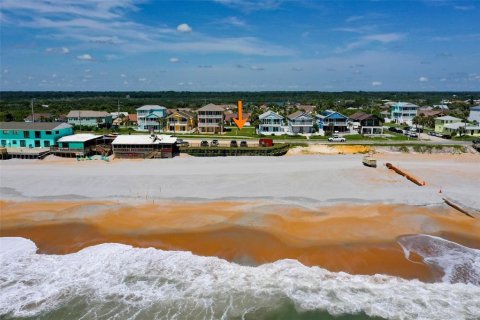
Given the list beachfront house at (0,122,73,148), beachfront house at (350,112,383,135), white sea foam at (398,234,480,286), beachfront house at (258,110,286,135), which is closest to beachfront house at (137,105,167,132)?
beachfront house at (258,110,286,135)

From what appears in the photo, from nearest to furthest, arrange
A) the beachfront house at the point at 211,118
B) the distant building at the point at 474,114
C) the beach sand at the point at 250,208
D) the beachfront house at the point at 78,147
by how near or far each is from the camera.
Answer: the beach sand at the point at 250,208 → the beachfront house at the point at 78,147 → the beachfront house at the point at 211,118 → the distant building at the point at 474,114

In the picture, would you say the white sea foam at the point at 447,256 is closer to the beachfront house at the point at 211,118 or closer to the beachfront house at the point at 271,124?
the beachfront house at the point at 271,124

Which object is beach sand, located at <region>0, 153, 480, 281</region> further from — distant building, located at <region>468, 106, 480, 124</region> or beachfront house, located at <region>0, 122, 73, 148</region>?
distant building, located at <region>468, 106, 480, 124</region>

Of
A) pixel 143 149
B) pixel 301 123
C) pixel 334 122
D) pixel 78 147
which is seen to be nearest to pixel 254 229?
pixel 143 149

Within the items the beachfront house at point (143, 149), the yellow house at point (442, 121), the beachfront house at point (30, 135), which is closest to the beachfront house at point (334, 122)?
the yellow house at point (442, 121)

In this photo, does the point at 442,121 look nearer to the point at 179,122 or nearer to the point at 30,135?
the point at 179,122

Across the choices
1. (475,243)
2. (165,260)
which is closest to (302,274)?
(165,260)
